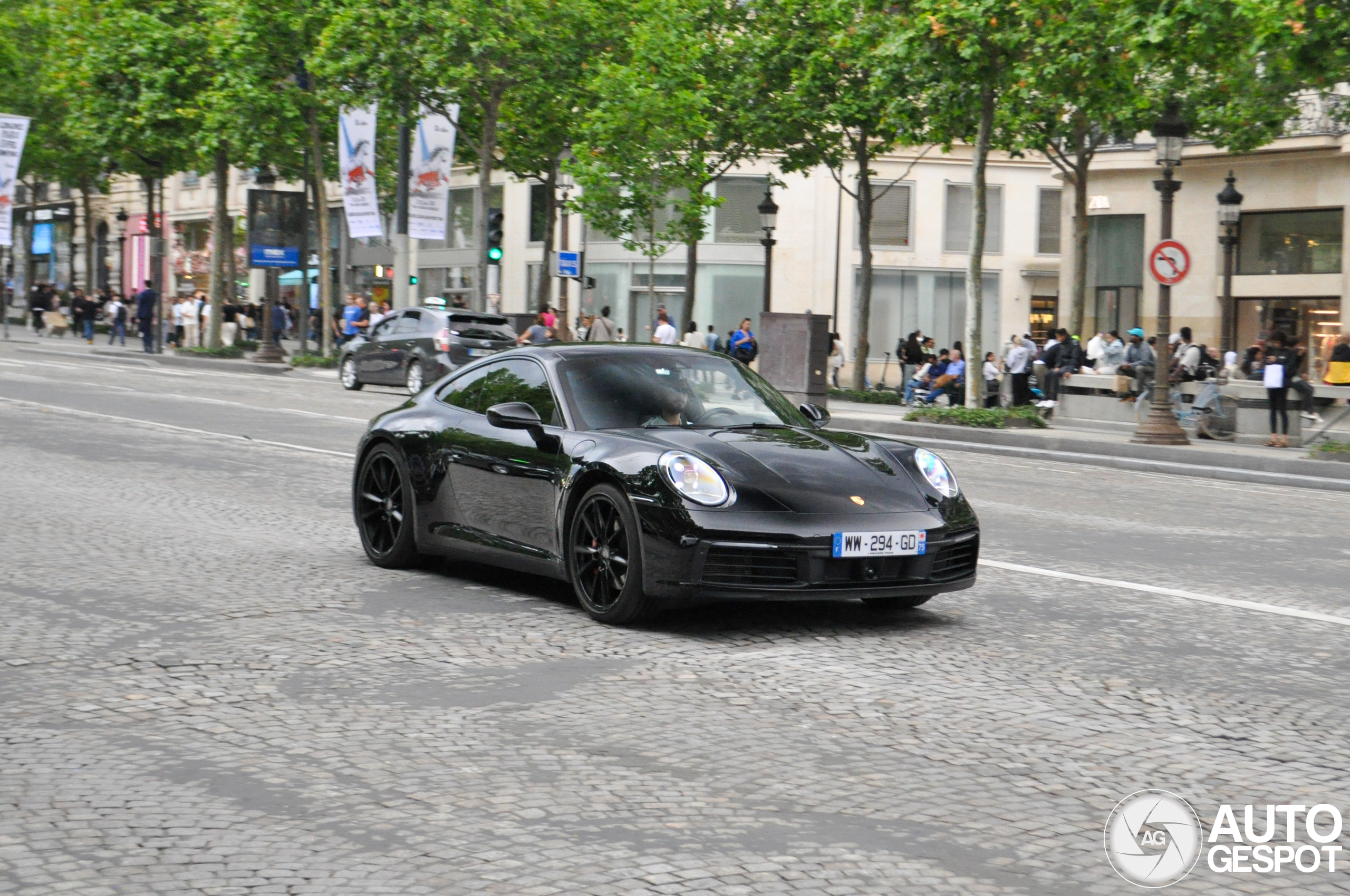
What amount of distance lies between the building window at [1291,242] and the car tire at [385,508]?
112 ft

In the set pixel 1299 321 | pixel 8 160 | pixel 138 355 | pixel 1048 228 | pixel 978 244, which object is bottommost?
pixel 138 355

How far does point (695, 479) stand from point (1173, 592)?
10.1ft

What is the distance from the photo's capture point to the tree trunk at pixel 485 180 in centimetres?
3959

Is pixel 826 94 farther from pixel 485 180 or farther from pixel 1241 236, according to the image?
pixel 1241 236

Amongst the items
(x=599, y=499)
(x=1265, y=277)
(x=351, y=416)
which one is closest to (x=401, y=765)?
(x=599, y=499)

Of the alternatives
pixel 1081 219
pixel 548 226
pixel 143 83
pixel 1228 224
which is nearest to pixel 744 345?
pixel 1081 219

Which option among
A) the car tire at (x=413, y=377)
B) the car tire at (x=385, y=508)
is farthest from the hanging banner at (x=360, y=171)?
the car tire at (x=385, y=508)

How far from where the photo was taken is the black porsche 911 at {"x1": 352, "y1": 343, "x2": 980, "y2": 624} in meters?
7.16

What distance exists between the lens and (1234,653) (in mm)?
7164

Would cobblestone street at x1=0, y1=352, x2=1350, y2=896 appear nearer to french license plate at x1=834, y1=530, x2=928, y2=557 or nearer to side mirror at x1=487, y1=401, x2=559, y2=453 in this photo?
french license plate at x1=834, y1=530, x2=928, y2=557

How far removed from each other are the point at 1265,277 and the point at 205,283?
47245 millimetres

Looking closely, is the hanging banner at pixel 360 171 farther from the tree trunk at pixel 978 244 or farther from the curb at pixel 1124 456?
the tree trunk at pixel 978 244

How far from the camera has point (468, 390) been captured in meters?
9.04

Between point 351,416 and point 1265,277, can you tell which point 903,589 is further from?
point 1265,277
